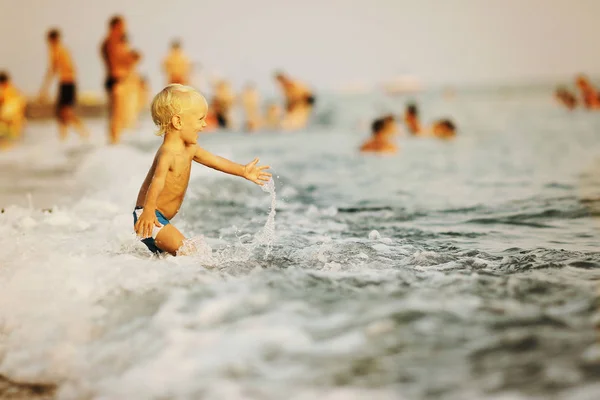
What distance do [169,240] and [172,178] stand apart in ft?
0.85

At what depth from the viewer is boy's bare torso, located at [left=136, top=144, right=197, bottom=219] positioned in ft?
8.62

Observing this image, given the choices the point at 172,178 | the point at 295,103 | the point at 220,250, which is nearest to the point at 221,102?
the point at 295,103

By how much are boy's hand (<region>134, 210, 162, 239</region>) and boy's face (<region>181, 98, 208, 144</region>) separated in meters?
0.36

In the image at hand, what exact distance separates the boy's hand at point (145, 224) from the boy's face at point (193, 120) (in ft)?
1.20

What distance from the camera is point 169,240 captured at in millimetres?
2590

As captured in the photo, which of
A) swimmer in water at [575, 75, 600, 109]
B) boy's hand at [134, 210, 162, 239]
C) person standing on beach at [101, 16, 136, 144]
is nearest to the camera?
boy's hand at [134, 210, 162, 239]

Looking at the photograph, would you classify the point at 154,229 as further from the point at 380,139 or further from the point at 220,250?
the point at 380,139

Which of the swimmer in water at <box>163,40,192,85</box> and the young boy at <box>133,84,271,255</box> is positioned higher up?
the swimmer in water at <box>163,40,192,85</box>

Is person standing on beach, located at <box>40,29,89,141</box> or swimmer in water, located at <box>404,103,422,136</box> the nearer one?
person standing on beach, located at <box>40,29,89,141</box>

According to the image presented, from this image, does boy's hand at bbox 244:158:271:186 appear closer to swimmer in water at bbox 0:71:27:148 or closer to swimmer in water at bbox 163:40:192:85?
swimmer in water at bbox 0:71:27:148

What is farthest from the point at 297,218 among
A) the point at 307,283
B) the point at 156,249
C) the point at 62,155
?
the point at 62,155

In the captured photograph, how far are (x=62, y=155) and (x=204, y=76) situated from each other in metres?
7.25

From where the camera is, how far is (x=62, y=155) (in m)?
7.07

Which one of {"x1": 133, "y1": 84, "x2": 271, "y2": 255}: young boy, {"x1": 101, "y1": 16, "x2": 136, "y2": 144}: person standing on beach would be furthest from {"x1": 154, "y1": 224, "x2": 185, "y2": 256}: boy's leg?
{"x1": 101, "y1": 16, "x2": 136, "y2": 144}: person standing on beach
